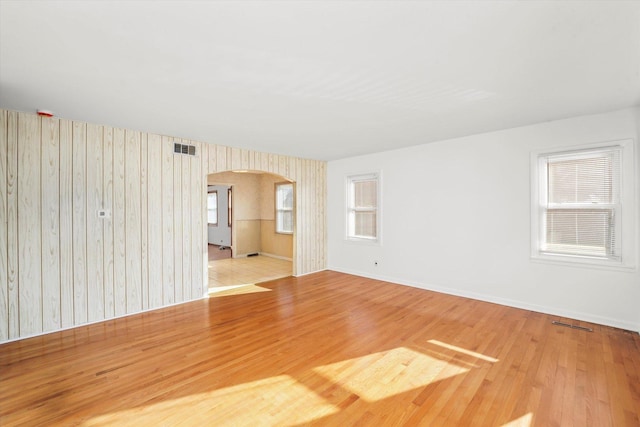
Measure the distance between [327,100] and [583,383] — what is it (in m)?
3.28

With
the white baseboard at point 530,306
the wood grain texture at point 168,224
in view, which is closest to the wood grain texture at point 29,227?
the wood grain texture at point 168,224

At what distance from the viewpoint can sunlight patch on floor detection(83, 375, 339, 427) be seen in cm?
179

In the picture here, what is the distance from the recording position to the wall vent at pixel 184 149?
4098mm

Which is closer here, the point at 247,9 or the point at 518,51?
the point at 247,9

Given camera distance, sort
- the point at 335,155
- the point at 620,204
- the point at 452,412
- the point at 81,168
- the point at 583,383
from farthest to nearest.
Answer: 1. the point at 335,155
2. the point at 81,168
3. the point at 620,204
4. the point at 583,383
5. the point at 452,412

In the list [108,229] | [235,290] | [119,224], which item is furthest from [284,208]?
[108,229]

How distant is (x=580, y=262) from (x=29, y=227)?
6498mm

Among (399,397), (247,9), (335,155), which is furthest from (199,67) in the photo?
(335,155)

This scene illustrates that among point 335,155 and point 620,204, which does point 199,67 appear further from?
point 620,204

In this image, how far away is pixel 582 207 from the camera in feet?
11.0

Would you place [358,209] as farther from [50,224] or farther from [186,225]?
[50,224]

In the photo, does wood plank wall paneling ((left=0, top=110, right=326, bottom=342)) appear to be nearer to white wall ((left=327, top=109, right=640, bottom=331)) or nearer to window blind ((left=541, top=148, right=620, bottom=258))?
white wall ((left=327, top=109, right=640, bottom=331))

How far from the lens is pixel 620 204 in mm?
3104

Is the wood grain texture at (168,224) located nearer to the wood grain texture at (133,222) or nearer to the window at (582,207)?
the wood grain texture at (133,222)
